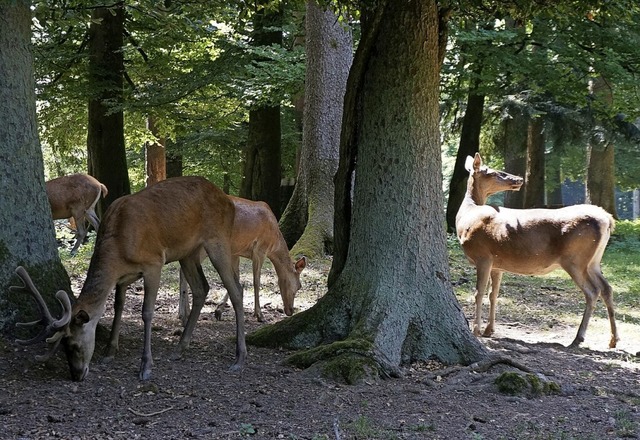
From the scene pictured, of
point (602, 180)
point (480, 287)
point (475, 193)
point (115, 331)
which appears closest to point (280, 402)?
point (115, 331)

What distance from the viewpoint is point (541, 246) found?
9406 mm

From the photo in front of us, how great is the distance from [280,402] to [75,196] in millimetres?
10766

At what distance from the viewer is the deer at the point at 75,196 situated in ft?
50.8

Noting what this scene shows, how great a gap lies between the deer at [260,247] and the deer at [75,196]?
634cm

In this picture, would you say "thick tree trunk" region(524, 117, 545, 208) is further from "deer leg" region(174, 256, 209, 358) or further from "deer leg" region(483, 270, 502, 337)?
"deer leg" region(174, 256, 209, 358)

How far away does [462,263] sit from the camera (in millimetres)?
15508

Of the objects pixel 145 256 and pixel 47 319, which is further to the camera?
pixel 145 256

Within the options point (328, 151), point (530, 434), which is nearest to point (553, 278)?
point (328, 151)

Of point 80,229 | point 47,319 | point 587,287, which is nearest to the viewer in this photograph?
point 47,319

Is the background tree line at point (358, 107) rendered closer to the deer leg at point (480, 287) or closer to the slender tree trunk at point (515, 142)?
the slender tree trunk at point (515, 142)

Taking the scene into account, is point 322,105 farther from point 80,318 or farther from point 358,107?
point 80,318

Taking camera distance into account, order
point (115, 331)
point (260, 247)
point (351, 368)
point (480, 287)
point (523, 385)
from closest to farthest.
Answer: point (523, 385), point (351, 368), point (115, 331), point (480, 287), point (260, 247)

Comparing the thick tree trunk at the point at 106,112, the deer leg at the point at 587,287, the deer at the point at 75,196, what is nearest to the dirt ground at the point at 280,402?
the deer leg at the point at 587,287

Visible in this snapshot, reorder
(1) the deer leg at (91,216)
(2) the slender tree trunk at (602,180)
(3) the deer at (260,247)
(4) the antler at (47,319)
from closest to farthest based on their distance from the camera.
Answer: (4) the antler at (47,319) → (3) the deer at (260,247) → (1) the deer leg at (91,216) → (2) the slender tree trunk at (602,180)
